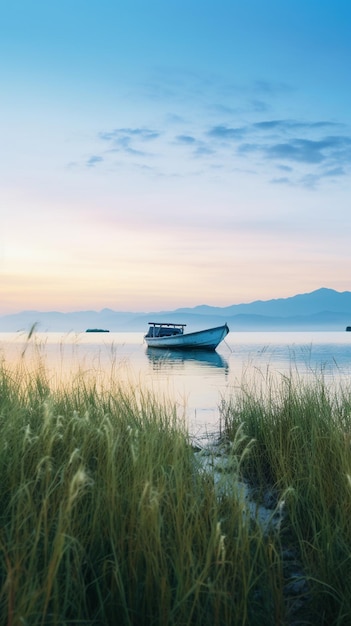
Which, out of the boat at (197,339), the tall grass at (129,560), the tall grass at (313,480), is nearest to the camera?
the tall grass at (129,560)

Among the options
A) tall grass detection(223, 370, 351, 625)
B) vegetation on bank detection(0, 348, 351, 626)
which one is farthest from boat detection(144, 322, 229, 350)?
vegetation on bank detection(0, 348, 351, 626)

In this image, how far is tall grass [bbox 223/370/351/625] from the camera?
3668mm

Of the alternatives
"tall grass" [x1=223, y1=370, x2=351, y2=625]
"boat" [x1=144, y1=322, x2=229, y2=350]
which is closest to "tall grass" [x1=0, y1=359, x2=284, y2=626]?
"tall grass" [x1=223, y1=370, x2=351, y2=625]

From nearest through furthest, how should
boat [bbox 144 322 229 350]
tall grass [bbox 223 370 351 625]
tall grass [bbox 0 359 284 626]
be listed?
tall grass [bbox 0 359 284 626]
tall grass [bbox 223 370 351 625]
boat [bbox 144 322 229 350]

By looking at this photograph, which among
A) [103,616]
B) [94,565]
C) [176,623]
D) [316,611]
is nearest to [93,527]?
[94,565]

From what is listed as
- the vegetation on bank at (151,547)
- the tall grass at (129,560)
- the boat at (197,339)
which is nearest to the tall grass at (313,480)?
the vegetation on bank at (151,547)

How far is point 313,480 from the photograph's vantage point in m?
5.22

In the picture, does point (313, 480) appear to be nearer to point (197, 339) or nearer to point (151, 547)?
point (151, 547)

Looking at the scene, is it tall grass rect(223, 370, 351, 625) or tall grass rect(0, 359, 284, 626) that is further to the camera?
tall grass rect(223, 370, 351, 625)

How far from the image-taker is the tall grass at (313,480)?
3668mm

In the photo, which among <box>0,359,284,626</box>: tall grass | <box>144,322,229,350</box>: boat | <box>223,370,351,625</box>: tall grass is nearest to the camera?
<box>0,359,284,626</box>: tall grass

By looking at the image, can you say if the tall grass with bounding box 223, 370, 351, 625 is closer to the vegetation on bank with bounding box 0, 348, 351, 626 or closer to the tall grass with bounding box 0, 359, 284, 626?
the vegetation on bank with bounding box 0, 348, 351, 626

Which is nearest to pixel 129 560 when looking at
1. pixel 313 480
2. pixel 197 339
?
pixel 313 480

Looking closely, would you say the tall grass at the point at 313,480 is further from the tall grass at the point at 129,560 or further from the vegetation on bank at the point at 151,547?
the tall grass at the point at 129,560
